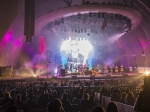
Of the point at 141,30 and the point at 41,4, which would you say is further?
the point at 141,30

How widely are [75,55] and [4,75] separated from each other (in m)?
14.2

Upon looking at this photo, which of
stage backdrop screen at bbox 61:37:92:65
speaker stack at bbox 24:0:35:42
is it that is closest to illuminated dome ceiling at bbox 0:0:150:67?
stage backdrop screen at bbox 61:37:92:65

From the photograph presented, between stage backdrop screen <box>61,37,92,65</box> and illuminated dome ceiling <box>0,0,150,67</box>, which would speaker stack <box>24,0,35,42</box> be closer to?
illuminated dome ceiling <box>0,0,150,67</box>

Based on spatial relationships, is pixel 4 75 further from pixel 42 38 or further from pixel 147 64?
pixel 147 64

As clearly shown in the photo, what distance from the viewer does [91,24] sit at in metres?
28.8

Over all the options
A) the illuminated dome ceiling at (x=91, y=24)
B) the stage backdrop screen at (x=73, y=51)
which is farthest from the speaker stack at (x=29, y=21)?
the stage backdrop screen at (x=73, y=51)

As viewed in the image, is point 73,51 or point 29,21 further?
point 73,51

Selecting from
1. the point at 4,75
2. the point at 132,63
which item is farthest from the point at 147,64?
the point at 4,75

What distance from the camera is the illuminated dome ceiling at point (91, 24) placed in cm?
2231

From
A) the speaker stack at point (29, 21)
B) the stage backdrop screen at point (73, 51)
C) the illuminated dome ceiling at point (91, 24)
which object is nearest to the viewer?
the speaker stack at point (29, 21)

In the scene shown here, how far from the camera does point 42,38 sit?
31719 millimetres

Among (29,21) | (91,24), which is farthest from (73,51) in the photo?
(29,21)

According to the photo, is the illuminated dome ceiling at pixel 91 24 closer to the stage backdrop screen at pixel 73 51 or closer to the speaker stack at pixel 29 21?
the stage backdrop screen at pixel 73 51

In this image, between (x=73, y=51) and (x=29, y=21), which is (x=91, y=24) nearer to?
(x=73, y=51)
